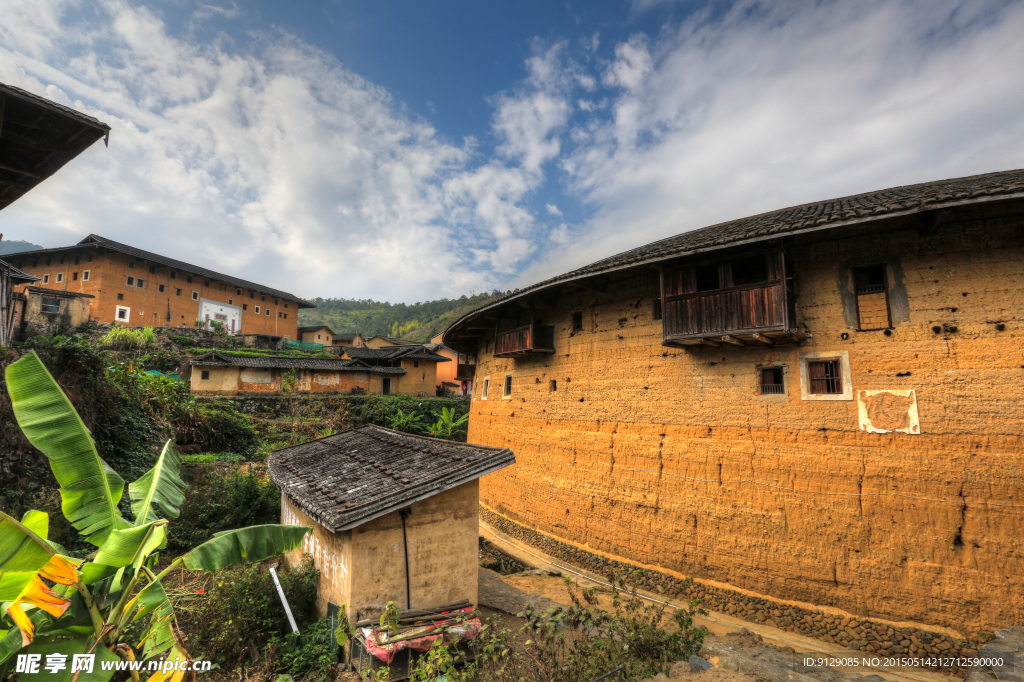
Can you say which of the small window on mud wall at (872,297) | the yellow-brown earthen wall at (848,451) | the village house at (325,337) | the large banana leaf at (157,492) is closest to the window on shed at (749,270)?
the yellow-brown earthen wall at (848,451)

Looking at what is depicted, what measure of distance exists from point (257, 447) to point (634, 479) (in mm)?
14192

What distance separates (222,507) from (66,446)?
6.98 metres

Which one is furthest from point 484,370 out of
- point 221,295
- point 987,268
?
point 221,295

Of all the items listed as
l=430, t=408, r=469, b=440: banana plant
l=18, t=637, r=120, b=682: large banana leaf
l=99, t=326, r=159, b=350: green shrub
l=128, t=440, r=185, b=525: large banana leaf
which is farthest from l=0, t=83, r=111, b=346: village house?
l=99, t=326, r=159, b=350: green shrub

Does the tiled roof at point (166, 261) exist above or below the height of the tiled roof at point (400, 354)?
above

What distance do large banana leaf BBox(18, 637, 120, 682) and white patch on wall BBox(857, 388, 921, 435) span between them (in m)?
10.5

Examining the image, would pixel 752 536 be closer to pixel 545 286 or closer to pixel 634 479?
pixel 634 479

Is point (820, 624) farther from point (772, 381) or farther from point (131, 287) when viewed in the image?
point (131, 287)

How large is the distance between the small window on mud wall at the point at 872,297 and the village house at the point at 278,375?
26.1 m

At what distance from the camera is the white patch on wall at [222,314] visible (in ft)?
118

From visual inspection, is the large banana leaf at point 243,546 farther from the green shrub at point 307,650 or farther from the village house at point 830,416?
the village house at point 830,416

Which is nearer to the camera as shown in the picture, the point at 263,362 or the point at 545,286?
the point at 545,286

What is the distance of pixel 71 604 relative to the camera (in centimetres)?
355

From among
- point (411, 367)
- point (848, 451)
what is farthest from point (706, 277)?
point (411, 367)
